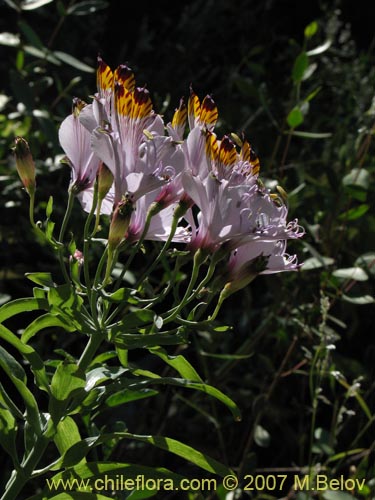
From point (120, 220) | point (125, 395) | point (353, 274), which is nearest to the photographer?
point (120, 220)

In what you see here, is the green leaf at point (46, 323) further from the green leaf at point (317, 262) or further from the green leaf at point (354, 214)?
the green leaf at point (354, 214)

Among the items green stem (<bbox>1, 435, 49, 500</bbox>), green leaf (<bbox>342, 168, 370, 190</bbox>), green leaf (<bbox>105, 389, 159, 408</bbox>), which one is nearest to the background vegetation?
green leaf (<bbox>342, 168, 370, 190</bbox>)

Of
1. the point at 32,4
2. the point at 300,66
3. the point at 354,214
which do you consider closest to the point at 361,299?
the point at 354,214

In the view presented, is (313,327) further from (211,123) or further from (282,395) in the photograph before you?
(211,123)

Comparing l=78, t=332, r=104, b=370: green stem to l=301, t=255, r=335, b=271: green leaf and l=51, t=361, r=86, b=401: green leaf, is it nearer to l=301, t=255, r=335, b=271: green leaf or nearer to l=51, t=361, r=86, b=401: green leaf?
l=51, t=361, r=86, b=401: green leaf

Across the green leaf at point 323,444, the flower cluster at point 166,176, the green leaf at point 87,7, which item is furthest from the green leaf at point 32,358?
the green leaf at point 87,7

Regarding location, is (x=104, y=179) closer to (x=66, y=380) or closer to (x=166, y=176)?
(x=166, y=176)
